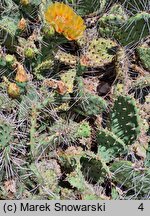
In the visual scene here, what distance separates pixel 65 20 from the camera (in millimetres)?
2457

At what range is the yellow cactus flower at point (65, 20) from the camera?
2386 millimetres

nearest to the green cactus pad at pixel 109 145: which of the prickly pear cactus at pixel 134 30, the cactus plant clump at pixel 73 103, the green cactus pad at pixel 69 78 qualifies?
the cactus plant clump at pixel 73 103

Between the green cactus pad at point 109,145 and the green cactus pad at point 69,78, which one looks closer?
the green cactus pad at point 109,145

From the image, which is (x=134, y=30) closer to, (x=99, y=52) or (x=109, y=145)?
(x=99, y=52)

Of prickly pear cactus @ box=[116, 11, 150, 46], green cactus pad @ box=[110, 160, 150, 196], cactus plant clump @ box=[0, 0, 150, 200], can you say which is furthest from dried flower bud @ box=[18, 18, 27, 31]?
green cactus pad @ box=[110, 160, 150, 196]

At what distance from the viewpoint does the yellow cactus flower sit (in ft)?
7.83

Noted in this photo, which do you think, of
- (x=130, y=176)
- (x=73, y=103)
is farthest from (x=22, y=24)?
(x=130, y=176)

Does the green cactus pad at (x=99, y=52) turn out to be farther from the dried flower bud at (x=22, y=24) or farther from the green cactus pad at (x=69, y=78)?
the dried flower bud at (x=22, y=24)

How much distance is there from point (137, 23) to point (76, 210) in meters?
0.93

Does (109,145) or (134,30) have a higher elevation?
(134,30)

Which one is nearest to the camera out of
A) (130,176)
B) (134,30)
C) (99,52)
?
(130,176)

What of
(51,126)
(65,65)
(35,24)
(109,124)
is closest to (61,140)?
(51,126)

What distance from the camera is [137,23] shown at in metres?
2.49

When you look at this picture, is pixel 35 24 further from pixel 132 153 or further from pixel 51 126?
pixel 132 153
